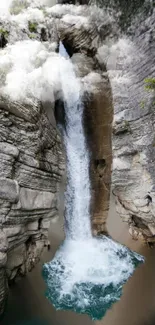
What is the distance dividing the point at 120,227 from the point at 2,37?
7.14 metres

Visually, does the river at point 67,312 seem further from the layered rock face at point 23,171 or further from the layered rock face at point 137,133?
the layered rock face at point 137,133

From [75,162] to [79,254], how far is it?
3.20 m

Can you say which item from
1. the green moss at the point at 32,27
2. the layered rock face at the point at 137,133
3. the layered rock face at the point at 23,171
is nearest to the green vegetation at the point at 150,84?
the layered rock face at the point at 137,133

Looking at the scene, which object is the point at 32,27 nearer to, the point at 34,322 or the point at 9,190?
the point at 9,190

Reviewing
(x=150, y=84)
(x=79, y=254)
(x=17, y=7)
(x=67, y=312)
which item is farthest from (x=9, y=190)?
(x=17, y=7)

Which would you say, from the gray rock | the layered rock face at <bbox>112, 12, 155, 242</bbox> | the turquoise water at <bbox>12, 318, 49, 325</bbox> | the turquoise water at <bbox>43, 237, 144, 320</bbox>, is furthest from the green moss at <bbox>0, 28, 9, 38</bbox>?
the turquoise water at <bbox>12, 318, 49, 325</bbox>

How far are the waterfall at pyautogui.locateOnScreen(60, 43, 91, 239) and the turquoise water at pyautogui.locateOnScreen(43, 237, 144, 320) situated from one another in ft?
2.12

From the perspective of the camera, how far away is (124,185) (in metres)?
7.07

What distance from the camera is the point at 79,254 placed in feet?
24.1

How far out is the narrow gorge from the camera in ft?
17.5

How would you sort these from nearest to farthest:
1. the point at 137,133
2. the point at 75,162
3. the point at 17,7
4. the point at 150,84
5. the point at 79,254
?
1. the point at 150,84
2. the point at 137,133
3. the point at 79,254
4. the point at 17,7
5. the point at 75,162

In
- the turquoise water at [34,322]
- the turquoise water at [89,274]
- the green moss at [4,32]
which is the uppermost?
the green moss at [4,32]

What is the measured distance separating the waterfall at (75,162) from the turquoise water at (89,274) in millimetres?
645

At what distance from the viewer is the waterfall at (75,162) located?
330 inches
